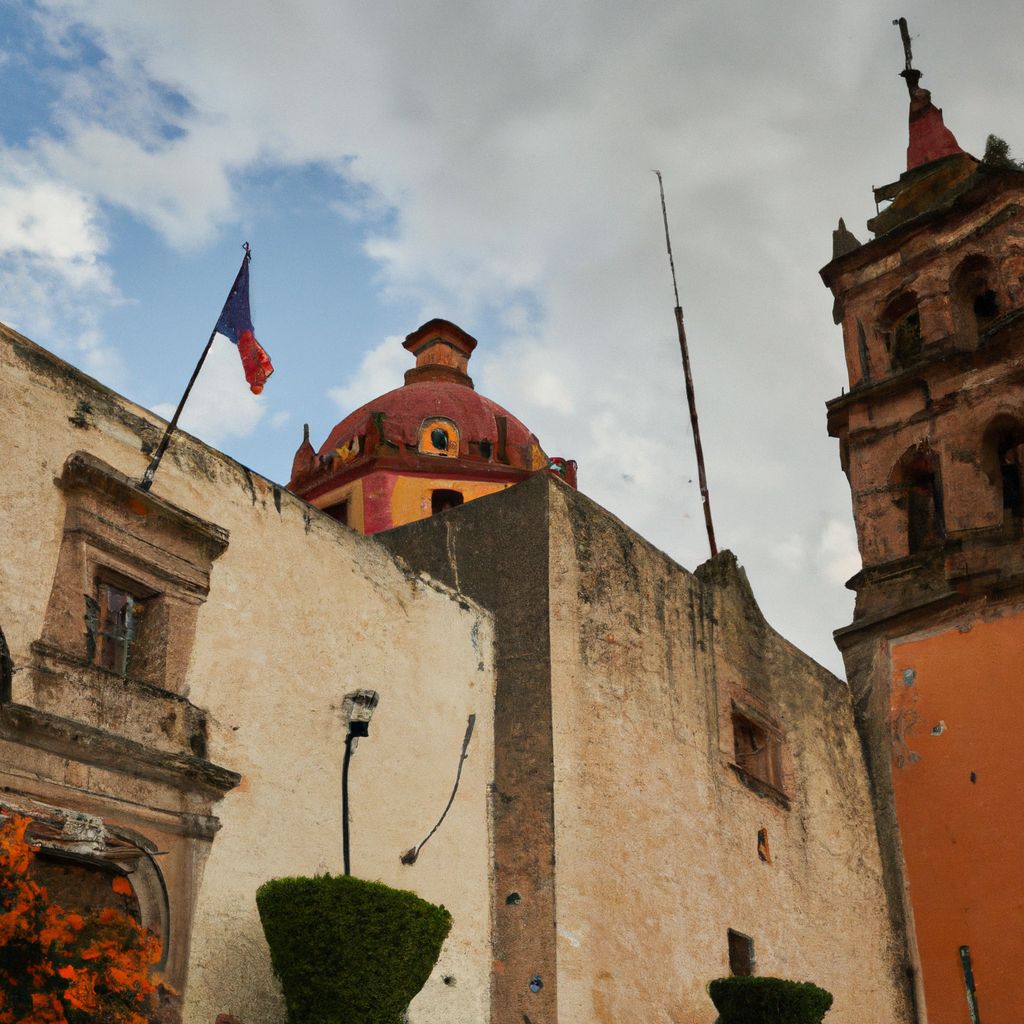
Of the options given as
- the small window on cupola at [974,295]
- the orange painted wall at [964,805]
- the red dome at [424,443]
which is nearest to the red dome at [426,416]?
the red dome at [424,443]

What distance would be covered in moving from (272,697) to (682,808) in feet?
11.9

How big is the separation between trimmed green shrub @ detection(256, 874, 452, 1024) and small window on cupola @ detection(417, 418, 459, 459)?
10113 millimetres

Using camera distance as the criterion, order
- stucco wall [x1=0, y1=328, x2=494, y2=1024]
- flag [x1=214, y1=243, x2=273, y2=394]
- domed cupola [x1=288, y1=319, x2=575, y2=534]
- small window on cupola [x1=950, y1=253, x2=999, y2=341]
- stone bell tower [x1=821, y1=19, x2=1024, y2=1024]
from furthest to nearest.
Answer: domed cupola [x1=288, y1=319, x2=575, y2=534] → small window on cupola [x1=950, y1=253, x2=999, y2=341] → stone bell tower [x1=821, y1=19, x2=1024, y2=1024] → flag [x1=214, y1=243, x2=273, y2=394] → stucco wall [x1=0, y1=328, x2=494, y2=1024]

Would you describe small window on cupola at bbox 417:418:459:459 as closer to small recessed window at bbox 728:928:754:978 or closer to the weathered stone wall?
the weathered stone wall

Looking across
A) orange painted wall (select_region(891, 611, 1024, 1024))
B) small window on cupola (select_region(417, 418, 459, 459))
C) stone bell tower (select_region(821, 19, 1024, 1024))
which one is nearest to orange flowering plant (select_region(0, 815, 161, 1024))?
orange painted wall (select_region(891, 611, 1024, 1024))

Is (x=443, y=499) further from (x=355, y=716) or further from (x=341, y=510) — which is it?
(x=355, y=716)

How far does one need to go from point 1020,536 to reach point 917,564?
3.67ft

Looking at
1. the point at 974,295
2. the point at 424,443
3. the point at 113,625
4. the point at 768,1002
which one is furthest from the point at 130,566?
the point at 974,295

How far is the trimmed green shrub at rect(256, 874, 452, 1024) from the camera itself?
23.1ft

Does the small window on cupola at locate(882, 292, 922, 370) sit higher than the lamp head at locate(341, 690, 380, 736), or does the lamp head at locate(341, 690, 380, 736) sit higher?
the small window on cupola at locate(882, 292, 922, 370)

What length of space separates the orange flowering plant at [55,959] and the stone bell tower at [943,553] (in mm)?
8717

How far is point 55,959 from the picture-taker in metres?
6.33

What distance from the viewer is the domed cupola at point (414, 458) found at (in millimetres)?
16891

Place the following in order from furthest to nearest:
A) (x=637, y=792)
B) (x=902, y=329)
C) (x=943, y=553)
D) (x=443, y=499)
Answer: (x=443, y=499), (x=902, y=329), (x=943, y=553), (x=637, y=792)
